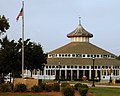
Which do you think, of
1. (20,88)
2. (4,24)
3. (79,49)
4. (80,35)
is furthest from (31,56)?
(80,35)

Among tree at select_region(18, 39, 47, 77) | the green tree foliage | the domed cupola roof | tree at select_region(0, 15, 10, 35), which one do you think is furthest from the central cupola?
tree at select_region(0, 15, 10, 35)

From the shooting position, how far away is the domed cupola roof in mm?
107488

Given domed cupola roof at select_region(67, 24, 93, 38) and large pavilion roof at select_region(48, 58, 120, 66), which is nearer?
large pavilion roof at select_region(48, 58, 120, 66)

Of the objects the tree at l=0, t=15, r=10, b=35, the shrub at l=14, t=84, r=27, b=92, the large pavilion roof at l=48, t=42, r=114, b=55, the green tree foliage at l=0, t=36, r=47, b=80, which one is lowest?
the shrub at l=14, t=84, r=27, b=92

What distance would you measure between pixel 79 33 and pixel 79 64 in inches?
655

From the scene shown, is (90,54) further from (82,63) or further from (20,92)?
(20,92)

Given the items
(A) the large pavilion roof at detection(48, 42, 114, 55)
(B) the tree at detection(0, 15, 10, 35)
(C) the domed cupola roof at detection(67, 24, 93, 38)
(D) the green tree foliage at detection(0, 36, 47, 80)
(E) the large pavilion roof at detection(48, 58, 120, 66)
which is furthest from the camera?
(C) the domed cupola roof at detection(67, 24, 93, 38)

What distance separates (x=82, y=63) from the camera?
3701 inches

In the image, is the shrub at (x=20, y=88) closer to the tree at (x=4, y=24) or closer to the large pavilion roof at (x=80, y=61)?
the tree at (x=4, y=24)

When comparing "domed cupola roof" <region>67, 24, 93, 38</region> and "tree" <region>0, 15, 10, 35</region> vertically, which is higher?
"domed cupola roof" <region>67, 24, 93, 38</region>

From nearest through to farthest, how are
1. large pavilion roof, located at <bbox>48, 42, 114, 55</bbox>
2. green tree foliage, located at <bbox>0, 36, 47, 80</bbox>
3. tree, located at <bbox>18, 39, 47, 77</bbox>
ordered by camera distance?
green tree foliage, located at <bbox>0, 36, 47, 80</bbox>, tree, located at <bbox>18, 39, 47, 77</bbox>, large pavilion roof, located at <bbox>48, 42, 114, 55</bbox>

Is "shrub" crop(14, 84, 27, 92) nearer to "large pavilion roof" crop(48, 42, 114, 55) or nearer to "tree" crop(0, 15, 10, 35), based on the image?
"tree" crop(0, 15, 10, 35)

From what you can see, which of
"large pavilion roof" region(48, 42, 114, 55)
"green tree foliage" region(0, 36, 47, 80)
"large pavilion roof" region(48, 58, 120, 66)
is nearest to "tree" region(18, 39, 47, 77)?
"green tree foliage" region(0, 36, 47, 80)

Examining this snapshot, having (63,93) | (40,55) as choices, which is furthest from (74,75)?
(63,93)
